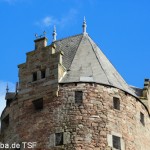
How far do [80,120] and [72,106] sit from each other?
3.09 feet

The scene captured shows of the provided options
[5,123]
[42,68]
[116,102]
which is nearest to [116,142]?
[116,102]

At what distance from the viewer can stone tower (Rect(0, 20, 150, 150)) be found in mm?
37219

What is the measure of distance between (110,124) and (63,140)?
2.58 metres

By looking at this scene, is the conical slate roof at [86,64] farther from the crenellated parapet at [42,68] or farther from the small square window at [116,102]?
the small square window at [116,102]

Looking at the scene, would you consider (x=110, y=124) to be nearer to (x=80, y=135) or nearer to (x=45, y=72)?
(x=80, y=135)

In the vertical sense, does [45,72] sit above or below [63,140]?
above

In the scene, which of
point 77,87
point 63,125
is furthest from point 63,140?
point 77,87

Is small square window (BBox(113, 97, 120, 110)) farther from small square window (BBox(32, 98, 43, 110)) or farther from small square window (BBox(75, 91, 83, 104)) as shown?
small square window (BBox(32, 98, 43, 110))

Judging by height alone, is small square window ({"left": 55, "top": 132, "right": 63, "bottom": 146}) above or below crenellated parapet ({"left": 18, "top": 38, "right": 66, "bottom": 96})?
below

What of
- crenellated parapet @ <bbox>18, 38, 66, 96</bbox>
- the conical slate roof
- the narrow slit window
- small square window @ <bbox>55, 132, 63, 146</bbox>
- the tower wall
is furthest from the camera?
the narrow slit window

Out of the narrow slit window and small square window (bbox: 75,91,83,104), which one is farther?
the narrow slit window

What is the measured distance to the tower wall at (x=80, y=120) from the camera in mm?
37031

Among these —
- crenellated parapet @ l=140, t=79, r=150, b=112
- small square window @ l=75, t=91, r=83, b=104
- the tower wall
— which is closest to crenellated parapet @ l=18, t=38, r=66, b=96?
the tower wall

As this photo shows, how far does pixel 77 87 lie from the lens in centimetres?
3859
